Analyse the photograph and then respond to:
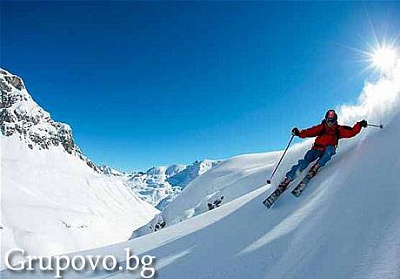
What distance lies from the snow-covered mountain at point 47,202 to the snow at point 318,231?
3325 inches

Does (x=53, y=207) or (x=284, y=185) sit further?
(x=53, y=207)

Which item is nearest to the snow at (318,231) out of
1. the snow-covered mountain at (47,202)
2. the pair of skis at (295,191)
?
the pair of skis at (295,191)

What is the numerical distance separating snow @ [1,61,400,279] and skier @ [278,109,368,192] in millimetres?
240

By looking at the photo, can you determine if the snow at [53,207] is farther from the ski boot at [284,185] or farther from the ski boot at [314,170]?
the ski boot at [314,170]

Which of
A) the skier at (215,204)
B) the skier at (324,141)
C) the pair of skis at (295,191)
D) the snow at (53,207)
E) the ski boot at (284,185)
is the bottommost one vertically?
the pair of skis at (295,191)

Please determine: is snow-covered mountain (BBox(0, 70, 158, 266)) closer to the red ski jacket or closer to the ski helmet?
the red ski jacket

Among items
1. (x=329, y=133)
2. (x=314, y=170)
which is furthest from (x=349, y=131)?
(x=314, y=170)

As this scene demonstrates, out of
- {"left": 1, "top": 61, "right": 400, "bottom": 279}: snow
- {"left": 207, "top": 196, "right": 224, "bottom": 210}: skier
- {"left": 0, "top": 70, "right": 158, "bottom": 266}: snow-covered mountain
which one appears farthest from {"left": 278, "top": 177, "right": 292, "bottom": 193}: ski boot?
{"left": 0, "top": 70, "right": 158, "bottom": 266}: snow-covered mountain

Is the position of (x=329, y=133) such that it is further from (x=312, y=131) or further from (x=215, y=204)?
(x=215, y=204)

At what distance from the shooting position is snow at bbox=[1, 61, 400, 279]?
16.2 ft

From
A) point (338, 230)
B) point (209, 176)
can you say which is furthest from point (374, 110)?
point (209, 176)

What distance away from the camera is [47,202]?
137375mm

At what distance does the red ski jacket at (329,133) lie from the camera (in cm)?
869

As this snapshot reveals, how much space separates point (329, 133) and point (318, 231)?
3600mm
